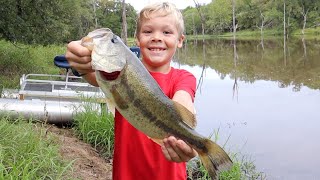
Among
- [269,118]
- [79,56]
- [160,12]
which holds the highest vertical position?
[160,12]

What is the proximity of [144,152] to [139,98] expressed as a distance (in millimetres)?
618

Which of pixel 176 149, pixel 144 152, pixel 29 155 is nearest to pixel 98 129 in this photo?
pixel 29 155

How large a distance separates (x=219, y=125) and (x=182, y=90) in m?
8.87

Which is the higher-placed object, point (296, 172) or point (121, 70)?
point (121, 70)

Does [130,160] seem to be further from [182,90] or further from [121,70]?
[121,70]

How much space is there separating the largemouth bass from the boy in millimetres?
304

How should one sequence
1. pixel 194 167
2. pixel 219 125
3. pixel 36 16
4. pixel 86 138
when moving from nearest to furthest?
pixel 194 167, pixel 86 138, pixel 219 125, pixel 36 16

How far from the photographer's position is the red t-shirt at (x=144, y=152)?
8.11 feet

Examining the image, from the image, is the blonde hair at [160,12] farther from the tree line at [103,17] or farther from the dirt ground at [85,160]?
the tree line at [103,17]

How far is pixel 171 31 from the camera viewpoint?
8.07 feet

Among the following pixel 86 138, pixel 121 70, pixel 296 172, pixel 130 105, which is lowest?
pixel 296 172

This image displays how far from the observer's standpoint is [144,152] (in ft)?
8.11

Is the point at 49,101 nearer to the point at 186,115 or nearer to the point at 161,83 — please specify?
the point at 161,83

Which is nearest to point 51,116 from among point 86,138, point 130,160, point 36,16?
point 86,138
